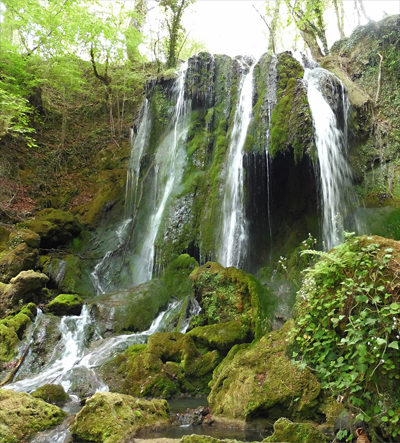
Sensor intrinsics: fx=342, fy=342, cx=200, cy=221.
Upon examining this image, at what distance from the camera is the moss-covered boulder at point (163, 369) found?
5.77 m

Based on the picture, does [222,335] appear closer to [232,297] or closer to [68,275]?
[232,297]

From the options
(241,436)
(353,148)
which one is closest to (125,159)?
(353,148)

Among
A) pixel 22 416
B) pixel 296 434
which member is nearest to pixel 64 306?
pixel 22 416

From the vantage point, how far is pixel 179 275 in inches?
432

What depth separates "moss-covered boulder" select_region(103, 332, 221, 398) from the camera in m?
5.77

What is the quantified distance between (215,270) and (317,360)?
15.2 feet

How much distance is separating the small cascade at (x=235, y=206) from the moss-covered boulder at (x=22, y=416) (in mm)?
6543

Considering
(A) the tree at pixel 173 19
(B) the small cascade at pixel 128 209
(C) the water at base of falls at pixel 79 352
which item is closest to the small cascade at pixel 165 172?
(B) the small cascade at pixel 128 209

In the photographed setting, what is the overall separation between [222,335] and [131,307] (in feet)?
11.7

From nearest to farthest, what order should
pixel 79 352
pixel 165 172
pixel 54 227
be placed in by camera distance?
pixel 79 352, pixel 54 227, pixel 165 172

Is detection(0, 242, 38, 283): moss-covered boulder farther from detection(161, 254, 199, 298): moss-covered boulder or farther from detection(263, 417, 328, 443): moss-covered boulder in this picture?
detection(263, 417, 328, 443): moss-covered boulder

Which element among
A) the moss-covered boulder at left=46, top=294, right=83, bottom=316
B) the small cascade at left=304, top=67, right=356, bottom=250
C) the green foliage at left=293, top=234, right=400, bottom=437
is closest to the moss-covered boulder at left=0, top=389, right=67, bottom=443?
the green foliage at left=293, top=234, right=400, bottom=437

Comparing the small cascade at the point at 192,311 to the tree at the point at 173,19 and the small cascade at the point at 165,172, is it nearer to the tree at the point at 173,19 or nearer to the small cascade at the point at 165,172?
the small cascade at the point at 165,172

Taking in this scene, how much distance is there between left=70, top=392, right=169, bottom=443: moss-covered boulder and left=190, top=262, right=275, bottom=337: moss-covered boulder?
278cm
